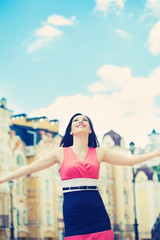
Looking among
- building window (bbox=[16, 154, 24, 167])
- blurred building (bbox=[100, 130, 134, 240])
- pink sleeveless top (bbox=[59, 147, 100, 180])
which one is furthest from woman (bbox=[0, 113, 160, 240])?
building window (bbox=[16, 154, 24, 167])

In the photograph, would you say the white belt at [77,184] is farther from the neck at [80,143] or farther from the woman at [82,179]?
the neck at [80,143]

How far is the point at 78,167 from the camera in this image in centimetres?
231

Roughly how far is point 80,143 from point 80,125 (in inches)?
4.3

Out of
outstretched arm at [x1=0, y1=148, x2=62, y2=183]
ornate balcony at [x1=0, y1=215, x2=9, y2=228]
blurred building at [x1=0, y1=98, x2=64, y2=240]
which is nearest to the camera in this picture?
outstretched arm at [x1=0, y1=148, x2=62, y2=183]

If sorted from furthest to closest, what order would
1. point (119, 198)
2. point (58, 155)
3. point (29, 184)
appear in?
point (29, 184) < point (119, 198) < point (58, 155)

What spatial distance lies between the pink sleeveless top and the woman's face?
A: 0.15m

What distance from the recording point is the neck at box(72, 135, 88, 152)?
96.3 inches

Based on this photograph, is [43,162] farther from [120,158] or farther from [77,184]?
[120,158]

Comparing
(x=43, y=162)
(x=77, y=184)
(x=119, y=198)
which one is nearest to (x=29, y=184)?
(x=119, y=198)

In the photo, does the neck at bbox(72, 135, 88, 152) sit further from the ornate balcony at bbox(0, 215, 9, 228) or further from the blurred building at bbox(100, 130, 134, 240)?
the ornate balcony at bbox(0, 215, 9, 228)

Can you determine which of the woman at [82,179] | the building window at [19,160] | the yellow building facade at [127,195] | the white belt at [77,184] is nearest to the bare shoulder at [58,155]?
the woman at [82,179]

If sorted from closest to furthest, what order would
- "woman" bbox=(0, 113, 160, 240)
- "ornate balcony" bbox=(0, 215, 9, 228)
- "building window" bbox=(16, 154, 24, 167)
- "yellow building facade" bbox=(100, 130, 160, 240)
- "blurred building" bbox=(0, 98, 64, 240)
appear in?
"woman" bbox=(0, 113, 160, 240) → "yellow building facade" bbox=(100, 130, 160, 240) → "ornate balcony" bbox=(0, 215, 9, 228) → "blurred building" bbox=(0, 98, 64, 240) → "building window" bbox=(16, 154, 24, 167)

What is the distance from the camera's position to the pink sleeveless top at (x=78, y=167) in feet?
7.56

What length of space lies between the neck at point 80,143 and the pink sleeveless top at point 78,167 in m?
0.06
